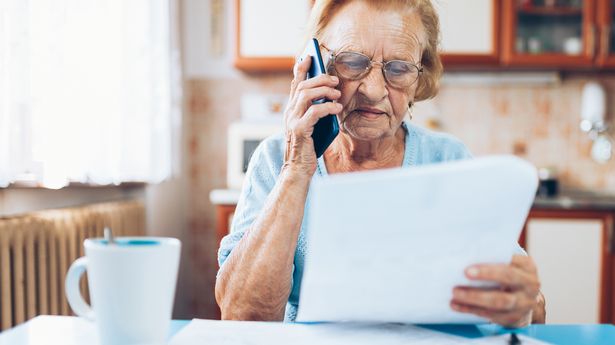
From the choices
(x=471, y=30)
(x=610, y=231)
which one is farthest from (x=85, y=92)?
(x=610, y=231)

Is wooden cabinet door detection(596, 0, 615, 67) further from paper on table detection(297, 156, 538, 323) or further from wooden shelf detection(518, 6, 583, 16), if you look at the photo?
paper on table detection(297, 156, 538, 323)

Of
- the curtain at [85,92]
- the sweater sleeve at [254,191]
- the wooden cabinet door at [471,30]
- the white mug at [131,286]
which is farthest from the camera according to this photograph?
the wooden cabinet door at [471,30]

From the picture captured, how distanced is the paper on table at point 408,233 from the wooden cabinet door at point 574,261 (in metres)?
1.95

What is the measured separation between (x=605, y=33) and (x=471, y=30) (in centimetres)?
64

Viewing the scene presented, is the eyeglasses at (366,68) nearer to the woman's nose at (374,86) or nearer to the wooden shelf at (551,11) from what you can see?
the woman's nose at (374,86)

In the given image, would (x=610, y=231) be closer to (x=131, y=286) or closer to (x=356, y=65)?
(x=356, y=65)

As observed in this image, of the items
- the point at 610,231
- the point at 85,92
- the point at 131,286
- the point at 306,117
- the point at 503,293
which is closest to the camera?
the point at 131,286

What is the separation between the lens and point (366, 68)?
103 centimetres

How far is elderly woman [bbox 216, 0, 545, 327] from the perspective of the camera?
2.96ft

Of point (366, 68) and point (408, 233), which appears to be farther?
point (366, 68)

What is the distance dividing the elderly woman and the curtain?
785 millimetres

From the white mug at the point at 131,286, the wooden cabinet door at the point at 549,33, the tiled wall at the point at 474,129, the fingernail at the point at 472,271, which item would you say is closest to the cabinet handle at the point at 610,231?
the tiled wall at the point at 474,129

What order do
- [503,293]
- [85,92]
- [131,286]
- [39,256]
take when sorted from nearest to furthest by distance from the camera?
[131,286], [503,293], [39,256], [85,92]

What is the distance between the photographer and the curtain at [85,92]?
151 centimetres
